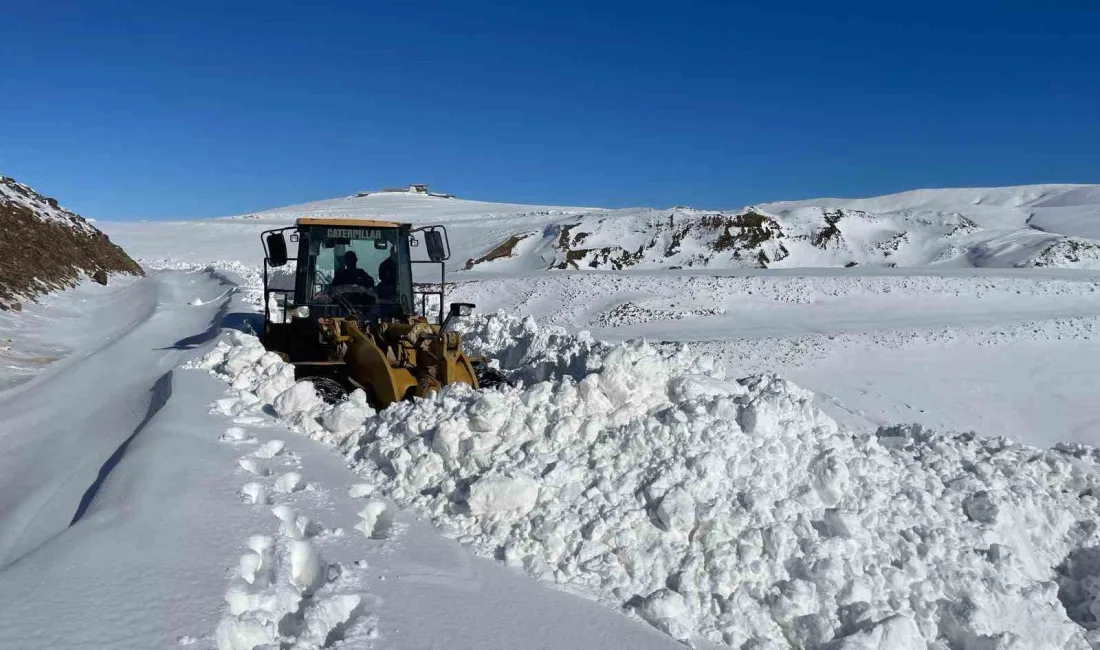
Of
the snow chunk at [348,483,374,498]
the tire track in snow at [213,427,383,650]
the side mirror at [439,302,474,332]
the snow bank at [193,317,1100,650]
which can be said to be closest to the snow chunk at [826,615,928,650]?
the snow bank at [193,317,1100,650]

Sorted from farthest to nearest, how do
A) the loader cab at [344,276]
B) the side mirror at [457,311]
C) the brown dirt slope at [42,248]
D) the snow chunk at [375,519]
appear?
the brown dirt slope at [42,248] < the loader cab at [344,276] < the side mirror at [457,311] < the snow chunk at [375,519]

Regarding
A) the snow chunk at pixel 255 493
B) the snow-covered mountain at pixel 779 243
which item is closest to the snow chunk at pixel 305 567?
the snow chunk at pixel 255 493

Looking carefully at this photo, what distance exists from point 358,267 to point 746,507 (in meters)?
5.69

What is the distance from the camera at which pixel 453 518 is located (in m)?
4.56

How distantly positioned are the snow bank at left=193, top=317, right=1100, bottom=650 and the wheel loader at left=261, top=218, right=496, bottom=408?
0.79 m

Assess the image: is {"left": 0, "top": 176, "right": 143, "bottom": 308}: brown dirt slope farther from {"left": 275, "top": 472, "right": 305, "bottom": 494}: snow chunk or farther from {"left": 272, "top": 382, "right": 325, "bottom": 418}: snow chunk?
{"left": 275, "top": 472, "right": 305, "bottom": 494}: snow chunk

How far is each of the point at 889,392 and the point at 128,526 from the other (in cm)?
1041

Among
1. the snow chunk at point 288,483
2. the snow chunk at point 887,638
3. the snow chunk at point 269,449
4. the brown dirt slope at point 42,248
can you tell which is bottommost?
the snow chunk at point 887,638

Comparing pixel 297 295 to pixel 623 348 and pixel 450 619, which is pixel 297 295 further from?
pixel 450 619

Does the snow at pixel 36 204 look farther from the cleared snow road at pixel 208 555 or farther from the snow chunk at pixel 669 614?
the snow chunk at pixel 669 614

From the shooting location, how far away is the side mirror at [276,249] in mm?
7647

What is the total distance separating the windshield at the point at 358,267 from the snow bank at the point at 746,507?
280 centimetres

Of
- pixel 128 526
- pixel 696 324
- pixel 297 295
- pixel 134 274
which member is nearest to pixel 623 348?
pixel 128 526

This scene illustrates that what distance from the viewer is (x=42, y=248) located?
2097cm
